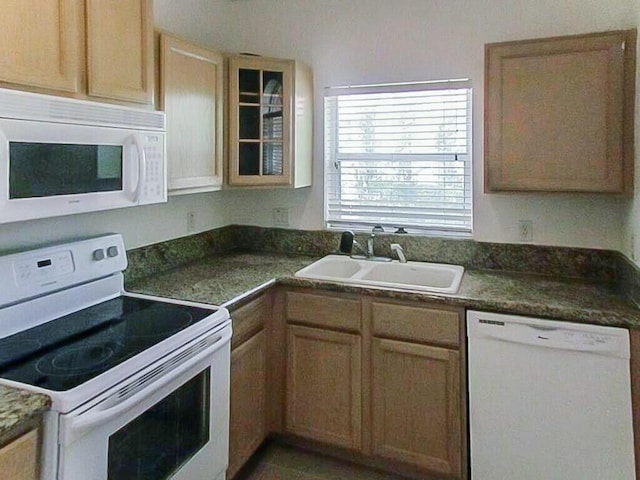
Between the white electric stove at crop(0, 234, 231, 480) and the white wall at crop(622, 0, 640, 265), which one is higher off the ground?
the white wall at crop(622, 0, 640, 265)

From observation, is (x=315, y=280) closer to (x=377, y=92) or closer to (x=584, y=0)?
(x=377, y=92)

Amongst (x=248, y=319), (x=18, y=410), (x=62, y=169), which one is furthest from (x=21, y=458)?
(x=248, y=319)

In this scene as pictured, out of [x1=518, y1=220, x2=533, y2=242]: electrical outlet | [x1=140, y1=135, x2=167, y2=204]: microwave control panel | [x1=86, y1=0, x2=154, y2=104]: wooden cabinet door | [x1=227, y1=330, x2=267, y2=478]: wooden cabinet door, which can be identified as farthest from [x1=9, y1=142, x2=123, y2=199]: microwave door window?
[x1=518, y1=220, x2=533, y2=242]: electrical outlet

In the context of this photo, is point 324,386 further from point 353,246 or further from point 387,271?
point 353,246

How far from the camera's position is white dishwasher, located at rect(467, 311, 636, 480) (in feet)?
5.88

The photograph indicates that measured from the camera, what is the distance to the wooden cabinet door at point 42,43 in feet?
4.30

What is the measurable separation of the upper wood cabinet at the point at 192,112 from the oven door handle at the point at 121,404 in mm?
858

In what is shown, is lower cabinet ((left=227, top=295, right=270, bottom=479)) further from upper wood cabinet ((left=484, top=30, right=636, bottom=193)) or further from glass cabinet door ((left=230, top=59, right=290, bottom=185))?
upper wood cabinet ((left=484, top=30, right=636, bottom=193))

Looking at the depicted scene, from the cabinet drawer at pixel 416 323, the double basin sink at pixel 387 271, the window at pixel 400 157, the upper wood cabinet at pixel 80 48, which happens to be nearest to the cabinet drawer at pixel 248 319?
the double basin sink at pixel 387 271

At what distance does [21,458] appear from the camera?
3.67 feet

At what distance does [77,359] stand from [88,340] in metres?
0.17

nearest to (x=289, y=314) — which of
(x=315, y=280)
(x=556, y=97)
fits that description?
(x=315, y=280)

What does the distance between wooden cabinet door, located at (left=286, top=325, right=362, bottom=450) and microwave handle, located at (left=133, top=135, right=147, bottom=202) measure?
3.26 ft

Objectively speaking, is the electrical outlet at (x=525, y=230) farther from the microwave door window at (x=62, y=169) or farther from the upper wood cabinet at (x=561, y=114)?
the microwave door window at (x=62, y=169)
